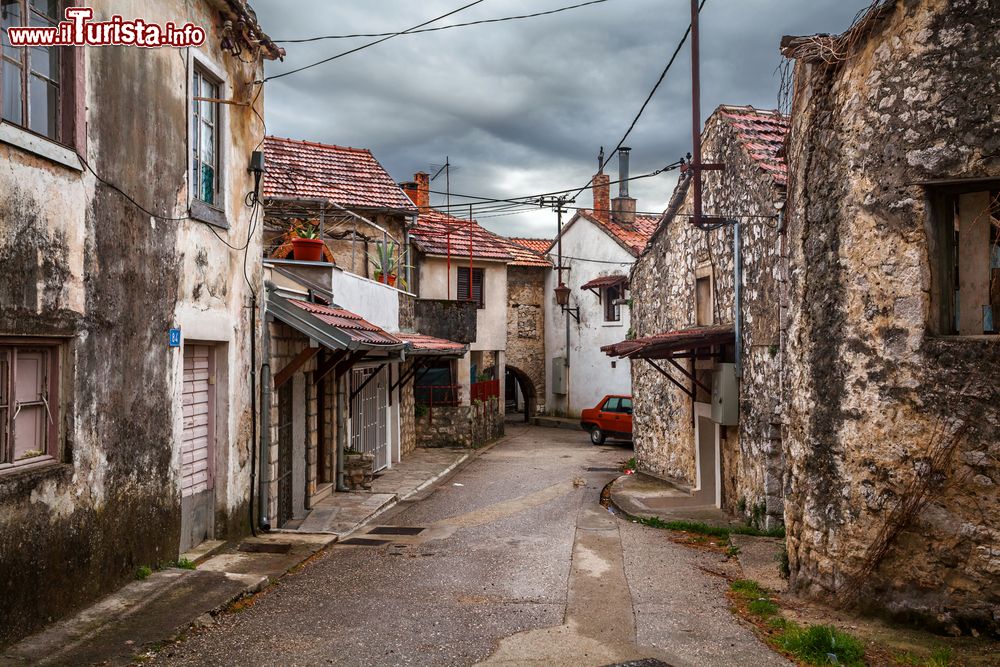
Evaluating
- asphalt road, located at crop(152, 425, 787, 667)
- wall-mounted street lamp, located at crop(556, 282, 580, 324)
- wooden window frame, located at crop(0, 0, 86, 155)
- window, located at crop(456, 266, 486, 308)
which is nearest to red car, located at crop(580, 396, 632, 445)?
window, located at crop(456, 266, 486, 308)

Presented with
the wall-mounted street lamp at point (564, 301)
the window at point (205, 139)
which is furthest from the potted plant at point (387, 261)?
the wall-mounted street lamp at point (564, 301)

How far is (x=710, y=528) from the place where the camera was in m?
11.3

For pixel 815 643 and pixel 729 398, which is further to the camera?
pixel 729 398

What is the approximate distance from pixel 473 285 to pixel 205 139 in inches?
749

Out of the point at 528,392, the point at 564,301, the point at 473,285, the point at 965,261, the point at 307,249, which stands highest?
the point at 473,285

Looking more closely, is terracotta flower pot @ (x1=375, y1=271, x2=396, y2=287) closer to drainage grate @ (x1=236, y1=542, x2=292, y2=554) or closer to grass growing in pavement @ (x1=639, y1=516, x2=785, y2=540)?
grass growing in pavement @ (x1=639, y1=516, x2=785, y2=540)

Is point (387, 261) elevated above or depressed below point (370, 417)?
above

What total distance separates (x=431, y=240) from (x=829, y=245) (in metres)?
19.9

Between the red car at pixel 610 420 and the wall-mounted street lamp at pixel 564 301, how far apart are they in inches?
264

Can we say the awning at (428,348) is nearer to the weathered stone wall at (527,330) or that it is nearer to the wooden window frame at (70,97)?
the wooden window frame at (70,97)

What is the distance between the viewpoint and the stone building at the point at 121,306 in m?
5.77

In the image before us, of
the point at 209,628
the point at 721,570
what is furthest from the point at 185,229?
the point at 721,570

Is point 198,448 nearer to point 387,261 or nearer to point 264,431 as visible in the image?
point 264,431

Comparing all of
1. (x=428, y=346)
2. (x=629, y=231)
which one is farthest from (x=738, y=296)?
(x=629, y=231)
